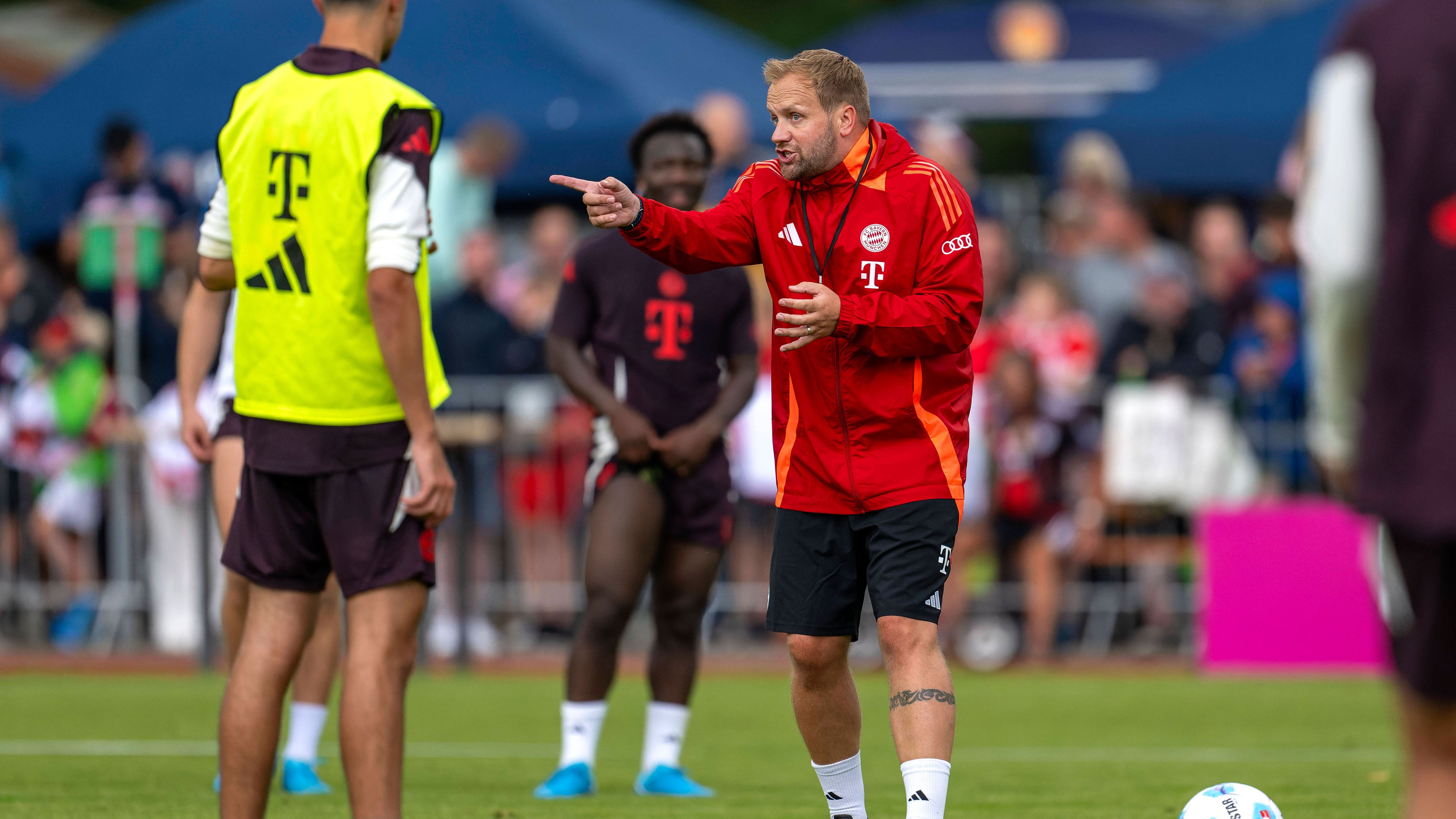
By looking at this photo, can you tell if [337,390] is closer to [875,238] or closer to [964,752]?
[875,238]

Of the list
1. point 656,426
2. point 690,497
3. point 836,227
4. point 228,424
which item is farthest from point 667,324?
point 836,227

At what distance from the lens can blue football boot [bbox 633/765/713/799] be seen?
23.5 ft

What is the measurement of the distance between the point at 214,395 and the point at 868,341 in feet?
11.7

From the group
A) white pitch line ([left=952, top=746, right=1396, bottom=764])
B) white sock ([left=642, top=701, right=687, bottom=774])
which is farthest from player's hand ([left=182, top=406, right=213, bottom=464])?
white pitch line ([left=952, top=746, right=1396, bottom=764])

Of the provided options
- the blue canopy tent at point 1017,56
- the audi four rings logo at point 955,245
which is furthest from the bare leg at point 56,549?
the audi four rings logo at point 955,245

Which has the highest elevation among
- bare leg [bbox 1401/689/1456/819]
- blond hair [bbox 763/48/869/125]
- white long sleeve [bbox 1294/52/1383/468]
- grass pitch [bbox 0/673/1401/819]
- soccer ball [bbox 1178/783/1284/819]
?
blond hair [bbox 763/48/869/125]

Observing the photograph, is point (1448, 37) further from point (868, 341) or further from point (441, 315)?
point (441, 315)

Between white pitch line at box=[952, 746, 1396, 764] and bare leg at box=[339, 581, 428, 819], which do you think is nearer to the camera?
bare leg at box=[339, 581, 428, 819]

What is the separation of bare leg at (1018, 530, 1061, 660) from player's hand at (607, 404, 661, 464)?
631cm

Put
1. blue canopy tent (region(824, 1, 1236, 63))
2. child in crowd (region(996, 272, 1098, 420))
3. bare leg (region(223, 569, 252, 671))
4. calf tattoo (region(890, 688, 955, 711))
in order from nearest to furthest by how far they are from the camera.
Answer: calf tattoo (region(890, 688, 955, 711))
bare leg (region(223, 569, 252, 671))
child in crowd (region(996, 272, 1098, 420))
blue canopy tent (region(824, 1, 1236, 63))

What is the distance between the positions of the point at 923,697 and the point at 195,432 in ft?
9.29

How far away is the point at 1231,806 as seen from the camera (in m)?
5.35

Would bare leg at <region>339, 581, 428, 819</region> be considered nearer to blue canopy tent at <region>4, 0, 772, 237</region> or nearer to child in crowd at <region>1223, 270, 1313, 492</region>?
child in crowd at <region>1223, 270, 1313, 492</region>

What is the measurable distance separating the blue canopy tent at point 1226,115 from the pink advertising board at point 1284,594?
5.00 metres
